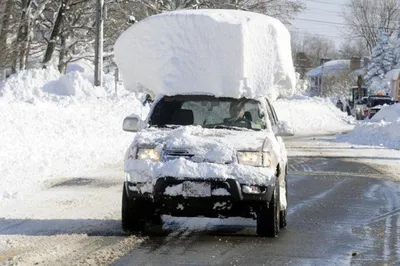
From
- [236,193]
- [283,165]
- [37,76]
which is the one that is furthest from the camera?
[37,76]

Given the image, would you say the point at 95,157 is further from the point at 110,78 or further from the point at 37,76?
the point at 110,78

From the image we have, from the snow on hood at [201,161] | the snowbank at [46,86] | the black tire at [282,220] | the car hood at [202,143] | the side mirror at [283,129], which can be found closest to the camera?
the snow on hood at [201,161]

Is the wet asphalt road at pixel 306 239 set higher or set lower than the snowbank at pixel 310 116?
higher

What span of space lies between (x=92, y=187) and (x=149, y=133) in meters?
5.09

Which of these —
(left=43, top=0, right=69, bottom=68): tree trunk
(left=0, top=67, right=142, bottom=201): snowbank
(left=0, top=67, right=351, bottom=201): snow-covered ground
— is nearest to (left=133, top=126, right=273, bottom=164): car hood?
(left=0, top=67, right=351, bottom=201): snow-covered ground

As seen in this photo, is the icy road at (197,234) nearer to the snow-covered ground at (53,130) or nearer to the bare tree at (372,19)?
the snow-covered ground at (53,130)

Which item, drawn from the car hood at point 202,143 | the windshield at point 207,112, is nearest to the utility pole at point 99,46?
the windshield at point 207,112

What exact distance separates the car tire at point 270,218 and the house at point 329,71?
4496 inches

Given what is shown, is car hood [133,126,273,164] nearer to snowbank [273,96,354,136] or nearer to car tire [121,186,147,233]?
car tire [121,186,147,233]

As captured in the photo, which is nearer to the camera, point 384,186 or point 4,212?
point 4,212

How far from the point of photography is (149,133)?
9938 mm

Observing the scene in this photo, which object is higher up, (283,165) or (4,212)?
(283,165)

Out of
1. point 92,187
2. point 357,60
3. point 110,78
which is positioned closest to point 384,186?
point 92,187

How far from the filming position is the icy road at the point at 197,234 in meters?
8.52
